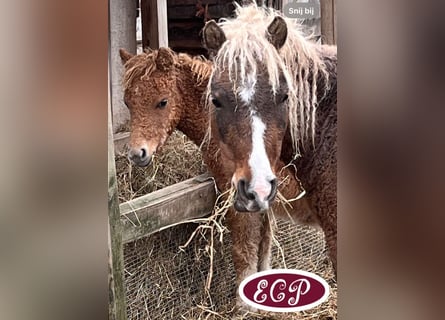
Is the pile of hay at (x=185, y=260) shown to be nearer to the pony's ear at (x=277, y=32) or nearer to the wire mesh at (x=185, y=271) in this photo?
the wire mesh at (x=185, y=271)

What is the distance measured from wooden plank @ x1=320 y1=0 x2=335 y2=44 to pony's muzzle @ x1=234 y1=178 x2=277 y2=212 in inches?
7.7

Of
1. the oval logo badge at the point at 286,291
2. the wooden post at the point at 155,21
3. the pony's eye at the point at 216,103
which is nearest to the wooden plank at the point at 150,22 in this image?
the wooden post at the point at 155,21

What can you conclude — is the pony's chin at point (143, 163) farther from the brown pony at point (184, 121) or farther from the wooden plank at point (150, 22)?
the wooden plank at point (150, 22)

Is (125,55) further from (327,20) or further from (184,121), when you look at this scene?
(327,20)

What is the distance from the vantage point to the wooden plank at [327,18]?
0.80 meters

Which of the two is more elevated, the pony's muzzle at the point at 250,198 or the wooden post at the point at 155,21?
the wooden post at the point at 155,21

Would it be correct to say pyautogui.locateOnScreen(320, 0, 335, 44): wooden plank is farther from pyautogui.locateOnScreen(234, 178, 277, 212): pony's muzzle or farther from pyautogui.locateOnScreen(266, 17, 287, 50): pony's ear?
pyautogui.locateOnScreen(234, 178, 277, 212): pony's muzzle

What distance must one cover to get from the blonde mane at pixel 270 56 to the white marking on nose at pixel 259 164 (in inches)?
1.7

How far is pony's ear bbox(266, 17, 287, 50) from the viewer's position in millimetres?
796

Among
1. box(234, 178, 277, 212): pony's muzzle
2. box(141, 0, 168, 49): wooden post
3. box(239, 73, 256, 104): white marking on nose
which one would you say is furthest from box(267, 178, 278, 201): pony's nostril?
box(141, 0, 168, 49): wooden post

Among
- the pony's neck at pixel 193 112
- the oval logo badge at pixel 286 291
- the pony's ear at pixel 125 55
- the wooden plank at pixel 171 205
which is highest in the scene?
the pony's ear at pixel 125 55

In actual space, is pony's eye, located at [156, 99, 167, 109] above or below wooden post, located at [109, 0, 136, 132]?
below
